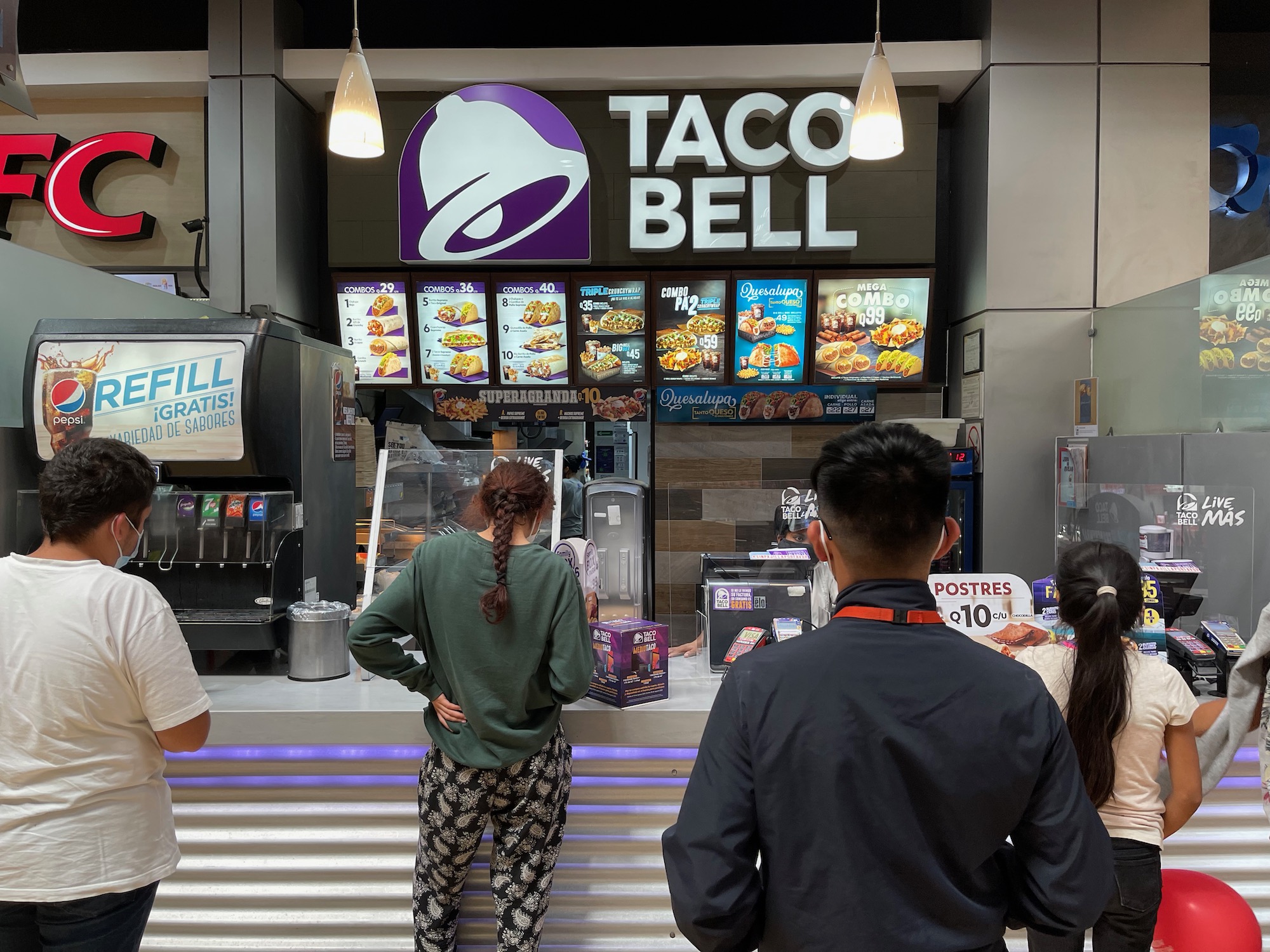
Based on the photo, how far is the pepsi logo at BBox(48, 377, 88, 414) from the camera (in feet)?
9.57

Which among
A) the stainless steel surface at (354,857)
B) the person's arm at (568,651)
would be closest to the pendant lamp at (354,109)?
the person's arm at (568,651)

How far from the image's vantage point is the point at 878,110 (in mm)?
3232

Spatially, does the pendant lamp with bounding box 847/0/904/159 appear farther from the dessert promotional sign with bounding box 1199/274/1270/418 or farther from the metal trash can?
the metal trash can

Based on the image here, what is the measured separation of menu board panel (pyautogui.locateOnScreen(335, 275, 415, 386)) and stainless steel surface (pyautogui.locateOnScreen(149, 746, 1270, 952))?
324 cm

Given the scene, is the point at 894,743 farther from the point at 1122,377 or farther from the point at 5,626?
the point at 1122,377

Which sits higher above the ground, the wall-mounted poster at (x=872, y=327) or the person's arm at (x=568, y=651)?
the wall-mounted poster at (x=872, y=327)

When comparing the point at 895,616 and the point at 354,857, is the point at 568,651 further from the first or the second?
the point at 895,616

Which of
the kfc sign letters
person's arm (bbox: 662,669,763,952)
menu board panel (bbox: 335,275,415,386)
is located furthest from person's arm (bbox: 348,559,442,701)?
the kfc sign letters

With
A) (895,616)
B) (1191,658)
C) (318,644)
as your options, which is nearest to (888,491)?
(895,616)

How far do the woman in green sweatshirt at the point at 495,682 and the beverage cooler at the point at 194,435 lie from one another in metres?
0.96

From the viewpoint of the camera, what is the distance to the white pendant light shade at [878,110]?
3.23 m

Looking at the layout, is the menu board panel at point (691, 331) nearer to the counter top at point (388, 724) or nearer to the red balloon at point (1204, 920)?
the counter top at point (388, 724)

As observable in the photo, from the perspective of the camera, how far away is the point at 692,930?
108 cm

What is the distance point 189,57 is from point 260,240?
1.20 metres
